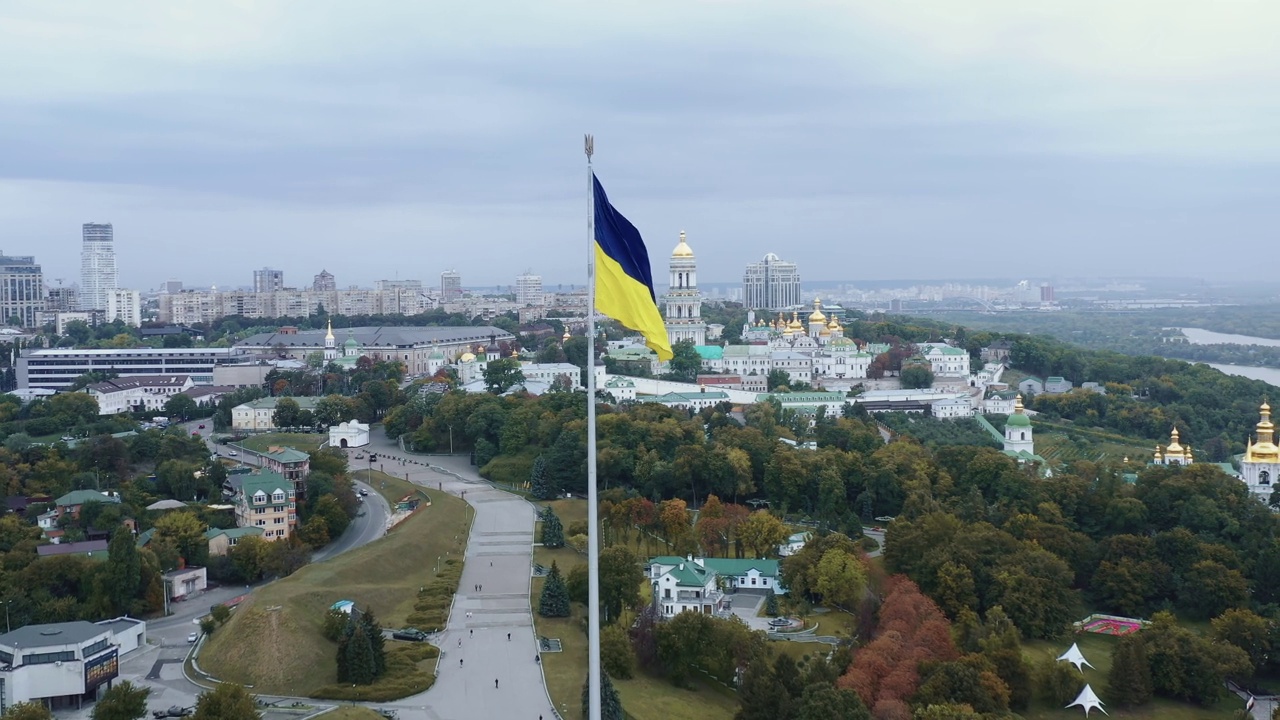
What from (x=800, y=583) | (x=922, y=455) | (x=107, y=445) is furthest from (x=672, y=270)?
(x=800, y=583)

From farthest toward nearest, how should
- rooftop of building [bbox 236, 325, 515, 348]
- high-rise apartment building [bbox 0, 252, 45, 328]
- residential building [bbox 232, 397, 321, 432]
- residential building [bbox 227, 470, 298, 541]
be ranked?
high-rise apartment building [bbox 0, 252, 45, 328], rooftop of building [bbox 236, 325, 515, 348], residential building [bbox 232, 397, 321, 432], residential building [bbox 227, 470, 298, 541]

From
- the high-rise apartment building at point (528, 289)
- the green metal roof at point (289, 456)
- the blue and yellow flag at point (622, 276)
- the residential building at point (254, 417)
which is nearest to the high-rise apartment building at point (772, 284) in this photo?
the high-rise apartment building at point (528, 289)

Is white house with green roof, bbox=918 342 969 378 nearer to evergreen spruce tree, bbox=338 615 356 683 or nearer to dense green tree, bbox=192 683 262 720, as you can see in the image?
evergreen spruce tree, bbox=338 615 356 683

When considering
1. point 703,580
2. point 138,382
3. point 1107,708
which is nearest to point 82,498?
point 703,580

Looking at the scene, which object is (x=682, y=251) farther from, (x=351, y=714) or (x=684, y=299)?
(x=351, y=714)

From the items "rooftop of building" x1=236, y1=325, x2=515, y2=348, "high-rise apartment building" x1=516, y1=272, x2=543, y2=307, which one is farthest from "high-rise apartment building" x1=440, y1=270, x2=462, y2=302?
"rooftop of building" x1=236, y1=325, x2=515, y2=348

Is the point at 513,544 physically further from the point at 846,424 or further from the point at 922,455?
the point at 846,424
